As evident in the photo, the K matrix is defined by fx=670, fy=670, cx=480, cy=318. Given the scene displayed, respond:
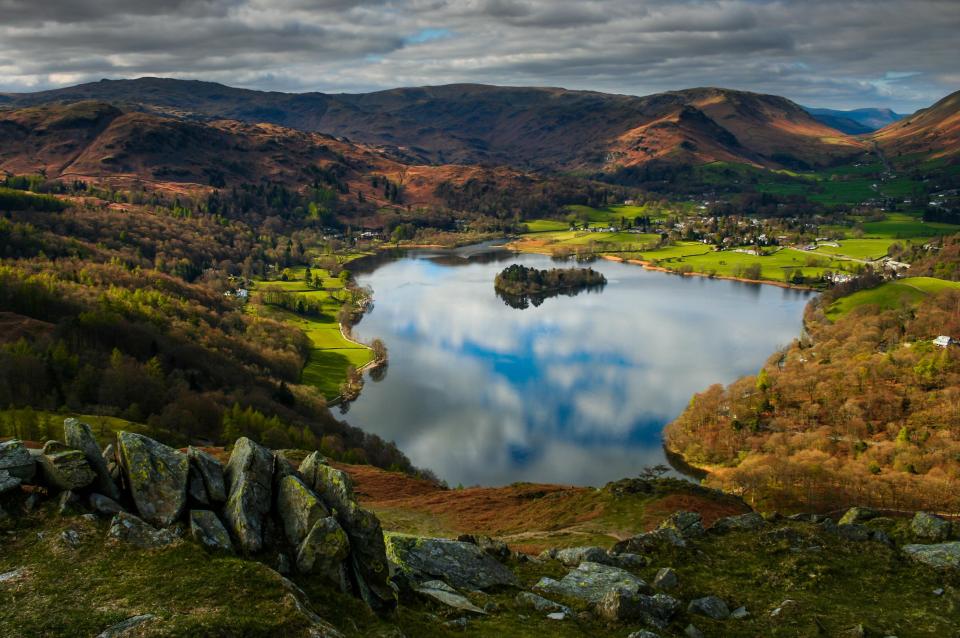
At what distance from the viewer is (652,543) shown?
2309 cm

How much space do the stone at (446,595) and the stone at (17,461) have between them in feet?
29.8

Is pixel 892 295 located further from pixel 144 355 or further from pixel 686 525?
pixel 144 355

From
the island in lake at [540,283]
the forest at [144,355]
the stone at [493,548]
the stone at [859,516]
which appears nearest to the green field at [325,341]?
the forest at [144,355]

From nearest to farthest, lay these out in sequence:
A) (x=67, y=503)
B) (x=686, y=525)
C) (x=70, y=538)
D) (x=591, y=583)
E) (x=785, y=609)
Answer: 1. (x=70, y=538)
2. (x=67, y=503)
3. (x=785, y=609)
4. (x=591, y=583)
5. (x=686, y=525)

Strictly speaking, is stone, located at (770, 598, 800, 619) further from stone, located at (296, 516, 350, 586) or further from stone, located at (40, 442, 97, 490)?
stone, located at (40, 442, 97, 490)

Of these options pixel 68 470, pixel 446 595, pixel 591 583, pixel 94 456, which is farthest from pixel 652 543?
pixel 68 470

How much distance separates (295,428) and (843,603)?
5002 cm

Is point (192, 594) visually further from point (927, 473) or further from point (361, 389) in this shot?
point (361, 389)

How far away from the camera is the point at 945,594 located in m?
18.9

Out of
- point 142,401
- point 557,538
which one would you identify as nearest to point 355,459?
point 142,401

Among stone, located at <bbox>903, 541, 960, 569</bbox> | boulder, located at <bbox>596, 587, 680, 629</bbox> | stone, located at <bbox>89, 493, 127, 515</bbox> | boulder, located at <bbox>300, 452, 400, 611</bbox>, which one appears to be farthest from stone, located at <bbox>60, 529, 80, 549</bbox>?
stone, located at <bbox>903, 541, 960, 569</bbox>

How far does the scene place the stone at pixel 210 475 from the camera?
15306 millimetres

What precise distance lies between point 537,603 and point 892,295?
120 metres

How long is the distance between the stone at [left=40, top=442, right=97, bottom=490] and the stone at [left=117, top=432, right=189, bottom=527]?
797 mm
